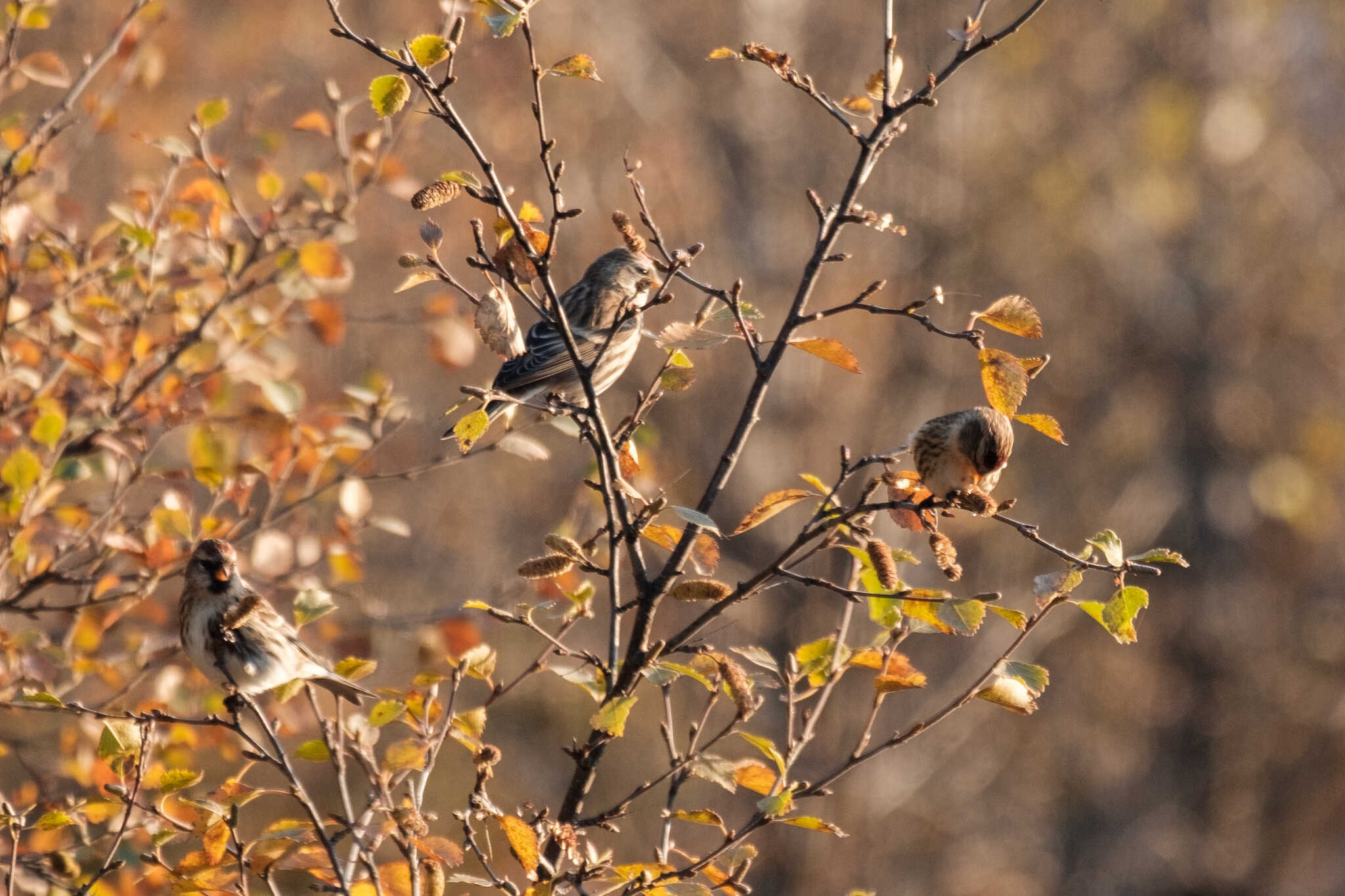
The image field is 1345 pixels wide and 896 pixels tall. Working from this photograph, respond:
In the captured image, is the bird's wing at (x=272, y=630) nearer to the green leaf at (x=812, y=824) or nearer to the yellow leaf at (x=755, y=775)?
the yellow leaf at (x=755, y=775)

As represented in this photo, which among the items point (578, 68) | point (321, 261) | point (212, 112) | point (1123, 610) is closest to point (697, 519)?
point (1123, 610)

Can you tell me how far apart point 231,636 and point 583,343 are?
2241 millimetres

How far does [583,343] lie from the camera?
5629mm

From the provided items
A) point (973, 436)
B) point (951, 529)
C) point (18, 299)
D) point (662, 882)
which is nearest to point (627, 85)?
point (951, 529)

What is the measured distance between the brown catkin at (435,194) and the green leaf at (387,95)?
153 mm

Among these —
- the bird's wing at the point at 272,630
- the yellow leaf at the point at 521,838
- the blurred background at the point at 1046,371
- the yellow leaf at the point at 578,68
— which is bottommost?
the yellow leaf at the point at 521,838

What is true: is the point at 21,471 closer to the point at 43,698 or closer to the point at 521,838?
the point at 43,698

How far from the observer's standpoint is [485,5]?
2533mm

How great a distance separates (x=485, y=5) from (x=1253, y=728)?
38.4 ft

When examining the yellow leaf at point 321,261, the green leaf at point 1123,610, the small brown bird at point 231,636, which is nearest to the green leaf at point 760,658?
the green leaf at point 1123,610

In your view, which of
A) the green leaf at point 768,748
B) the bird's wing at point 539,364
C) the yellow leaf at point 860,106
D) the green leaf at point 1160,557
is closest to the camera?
the green leaf at point 1160,557

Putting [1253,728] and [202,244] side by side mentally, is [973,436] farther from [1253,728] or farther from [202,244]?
[1253,728]

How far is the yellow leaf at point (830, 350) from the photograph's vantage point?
2570 millimetres

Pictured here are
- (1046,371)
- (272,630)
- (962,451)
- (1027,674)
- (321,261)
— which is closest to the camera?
(1027,674)
